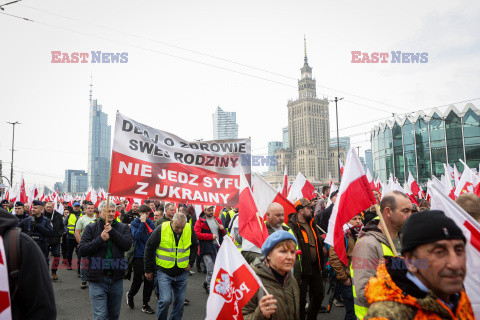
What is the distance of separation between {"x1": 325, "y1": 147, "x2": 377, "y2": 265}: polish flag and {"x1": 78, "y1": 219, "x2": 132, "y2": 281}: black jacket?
9.58 feet

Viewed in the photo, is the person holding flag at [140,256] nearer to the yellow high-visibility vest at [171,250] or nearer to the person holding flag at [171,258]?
the person holding flag at [171,258]

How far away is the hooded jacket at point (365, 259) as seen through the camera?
2.88 metres

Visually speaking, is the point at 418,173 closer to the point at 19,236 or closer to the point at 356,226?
the point at 356,226

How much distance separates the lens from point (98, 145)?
128125mm

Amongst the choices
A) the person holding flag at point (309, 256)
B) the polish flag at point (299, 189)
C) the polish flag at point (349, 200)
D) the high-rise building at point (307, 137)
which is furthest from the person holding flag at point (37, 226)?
the high-rise building at point (307, 137)

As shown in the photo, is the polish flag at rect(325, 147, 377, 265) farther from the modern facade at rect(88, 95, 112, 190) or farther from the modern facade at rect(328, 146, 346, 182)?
the modern facade at rect(328, 146, 346, 182)

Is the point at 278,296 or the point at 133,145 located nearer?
the point at 278,296

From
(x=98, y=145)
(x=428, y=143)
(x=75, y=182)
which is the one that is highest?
(x=98, y=145)

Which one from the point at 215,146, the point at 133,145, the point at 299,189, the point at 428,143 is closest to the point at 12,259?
the point at 133,145

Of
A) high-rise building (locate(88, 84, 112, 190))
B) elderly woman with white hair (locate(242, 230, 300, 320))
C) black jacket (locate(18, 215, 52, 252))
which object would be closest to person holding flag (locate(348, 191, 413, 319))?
elderly woman with white hair (locate(242, 230, 300, 320))

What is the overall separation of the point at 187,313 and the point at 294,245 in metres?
4.36

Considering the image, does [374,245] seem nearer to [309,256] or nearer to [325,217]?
[309,256]

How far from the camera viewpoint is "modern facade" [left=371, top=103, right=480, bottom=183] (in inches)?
1748

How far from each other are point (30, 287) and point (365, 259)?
98.4 inches
